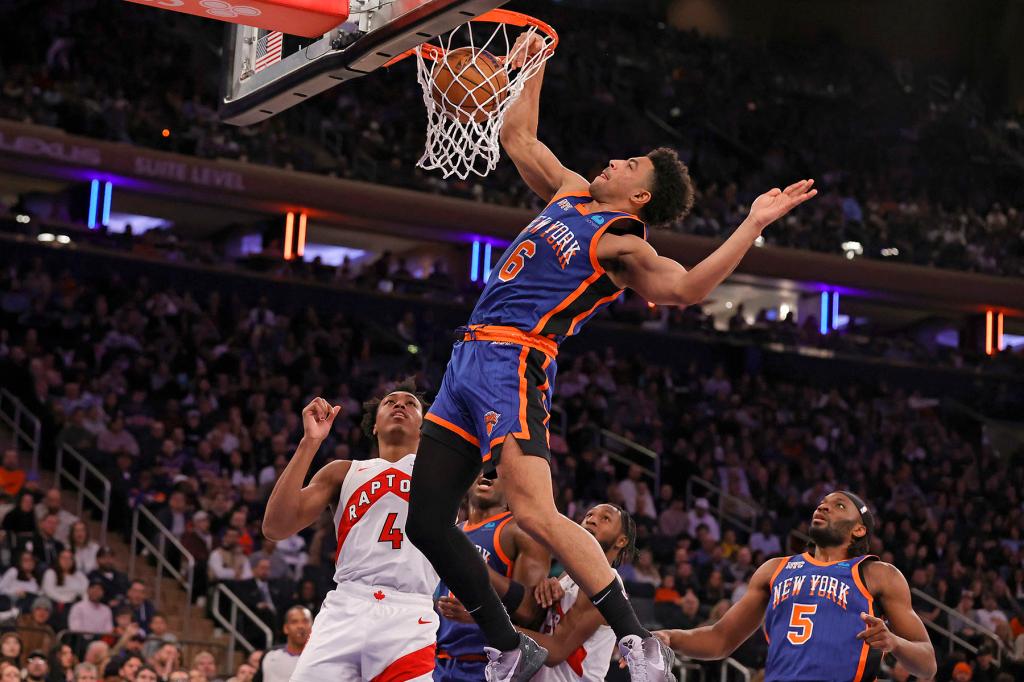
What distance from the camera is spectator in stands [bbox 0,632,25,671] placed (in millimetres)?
9992

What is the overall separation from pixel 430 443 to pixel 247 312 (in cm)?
1546

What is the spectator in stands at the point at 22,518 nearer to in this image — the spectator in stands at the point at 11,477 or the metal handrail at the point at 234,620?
the spectator in stands at the point at 11,477

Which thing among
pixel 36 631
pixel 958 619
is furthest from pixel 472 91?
pixel 958 619

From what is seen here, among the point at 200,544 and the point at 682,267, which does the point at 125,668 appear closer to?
the point at 200,544

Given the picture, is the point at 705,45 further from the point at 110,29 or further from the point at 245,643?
the point at 245,643

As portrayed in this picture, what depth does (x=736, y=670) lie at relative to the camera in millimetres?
13797

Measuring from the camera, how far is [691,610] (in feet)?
46.6

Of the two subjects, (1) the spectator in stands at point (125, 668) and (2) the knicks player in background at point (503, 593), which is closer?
(2) the knicks player in background at point (503, 593)

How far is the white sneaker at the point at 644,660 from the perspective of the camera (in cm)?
489

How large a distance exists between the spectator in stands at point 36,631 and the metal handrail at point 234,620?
5.72 ft

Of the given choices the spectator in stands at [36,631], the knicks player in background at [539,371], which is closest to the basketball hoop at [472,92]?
the knicks player in background at [539,371]

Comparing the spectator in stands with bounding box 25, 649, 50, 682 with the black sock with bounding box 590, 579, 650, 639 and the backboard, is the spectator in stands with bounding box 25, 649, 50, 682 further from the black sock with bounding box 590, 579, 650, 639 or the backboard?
the black sock with bounding box 590, 579, 650, 639

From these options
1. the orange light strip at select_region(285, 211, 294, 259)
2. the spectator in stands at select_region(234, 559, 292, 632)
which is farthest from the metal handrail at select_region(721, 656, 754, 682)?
the orange light strip at select_region(285, 211, 294, 259)

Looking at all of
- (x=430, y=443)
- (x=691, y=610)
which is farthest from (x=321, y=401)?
(x=691, y=610)
